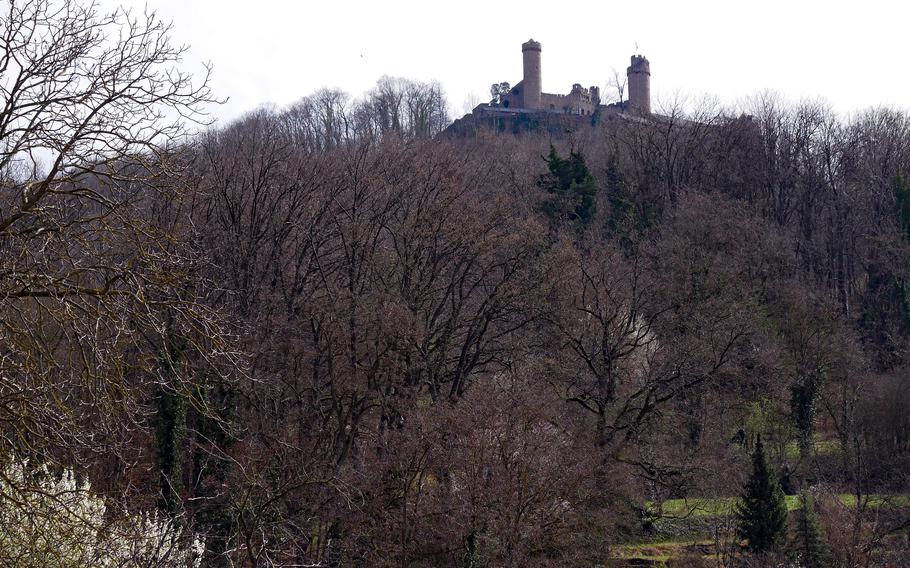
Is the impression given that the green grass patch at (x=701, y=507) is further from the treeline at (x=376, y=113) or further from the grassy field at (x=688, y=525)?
the treeline at (x=376, y=113)

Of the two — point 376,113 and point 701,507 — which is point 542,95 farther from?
point 701,507

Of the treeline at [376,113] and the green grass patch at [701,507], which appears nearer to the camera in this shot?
the green grass patch at [701,507]

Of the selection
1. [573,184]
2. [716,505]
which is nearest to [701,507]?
[716,505]

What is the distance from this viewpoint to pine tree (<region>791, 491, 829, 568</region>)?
19.9 meters

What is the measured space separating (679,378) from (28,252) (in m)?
21.0

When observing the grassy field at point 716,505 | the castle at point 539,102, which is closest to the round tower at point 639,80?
the castle at point 539,102

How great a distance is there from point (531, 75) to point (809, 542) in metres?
56.7

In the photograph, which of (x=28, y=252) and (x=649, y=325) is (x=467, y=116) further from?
(x=28, y=252)

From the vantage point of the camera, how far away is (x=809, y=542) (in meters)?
19.9

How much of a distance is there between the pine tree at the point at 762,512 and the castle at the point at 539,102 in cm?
Result: 4565

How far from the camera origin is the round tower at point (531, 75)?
72.2m

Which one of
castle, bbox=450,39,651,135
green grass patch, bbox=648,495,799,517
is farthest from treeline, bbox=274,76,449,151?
green grass patch, bbox=648,495,799,517

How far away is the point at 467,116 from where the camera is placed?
68125mm

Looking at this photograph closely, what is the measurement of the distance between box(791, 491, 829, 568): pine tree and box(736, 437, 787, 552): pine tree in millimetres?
541
